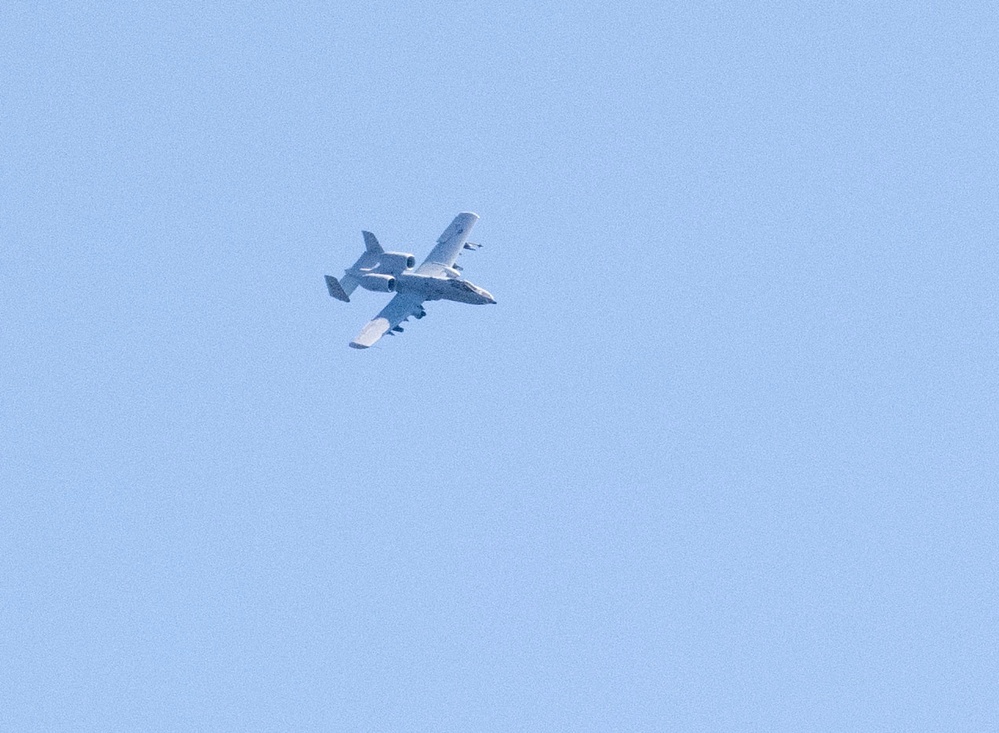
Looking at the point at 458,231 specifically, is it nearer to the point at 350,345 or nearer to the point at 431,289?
the point at 431,289

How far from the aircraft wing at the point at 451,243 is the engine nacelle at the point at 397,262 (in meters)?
1.17

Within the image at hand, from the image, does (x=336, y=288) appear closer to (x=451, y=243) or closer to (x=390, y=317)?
(x=390, y=317)

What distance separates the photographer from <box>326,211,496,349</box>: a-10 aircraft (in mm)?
182500

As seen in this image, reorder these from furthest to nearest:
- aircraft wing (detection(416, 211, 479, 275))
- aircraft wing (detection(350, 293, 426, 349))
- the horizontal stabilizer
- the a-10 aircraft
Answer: aircraft wing (detection(416, 211, 479, 275)) → the horizontal stabilizer → the a-10 aircraft → aircraft wing (detection(350, 293, 426, 349))

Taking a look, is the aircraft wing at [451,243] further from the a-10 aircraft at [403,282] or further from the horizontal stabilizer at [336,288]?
the horizontal stabilizer at [336,288]

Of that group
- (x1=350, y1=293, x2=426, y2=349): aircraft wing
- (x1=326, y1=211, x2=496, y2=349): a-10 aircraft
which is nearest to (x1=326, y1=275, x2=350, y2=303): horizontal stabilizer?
(x1=326, y1=211, x2=496, y2=349): a-10 aircraft

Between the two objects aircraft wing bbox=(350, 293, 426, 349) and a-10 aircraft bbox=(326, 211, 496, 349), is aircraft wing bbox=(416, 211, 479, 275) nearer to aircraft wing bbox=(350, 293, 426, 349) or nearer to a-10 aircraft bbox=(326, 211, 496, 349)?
a-10 aircraft bbox=(326, 211, 496, 349)

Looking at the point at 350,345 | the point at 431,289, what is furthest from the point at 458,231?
the point at 350,345

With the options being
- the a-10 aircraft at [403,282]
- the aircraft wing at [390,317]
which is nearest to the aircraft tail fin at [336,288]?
the a-10 aircraft at [403,282]

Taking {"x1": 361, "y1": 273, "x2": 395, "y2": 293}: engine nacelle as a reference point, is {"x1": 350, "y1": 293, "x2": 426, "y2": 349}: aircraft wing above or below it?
below

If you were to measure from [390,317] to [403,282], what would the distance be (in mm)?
5818

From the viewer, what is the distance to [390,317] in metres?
182

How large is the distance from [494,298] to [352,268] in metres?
16.5

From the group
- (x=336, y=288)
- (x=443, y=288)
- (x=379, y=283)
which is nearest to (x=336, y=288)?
(x=336, y=288)
